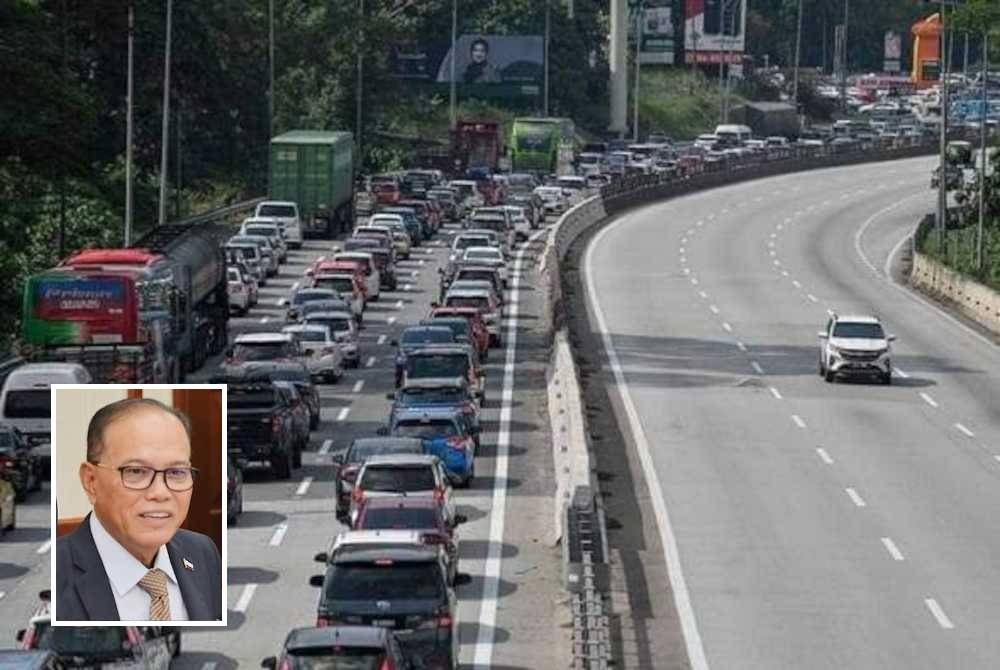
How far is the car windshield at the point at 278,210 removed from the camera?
10319 cm

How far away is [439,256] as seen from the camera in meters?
104

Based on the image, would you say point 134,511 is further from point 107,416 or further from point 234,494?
point 234,494

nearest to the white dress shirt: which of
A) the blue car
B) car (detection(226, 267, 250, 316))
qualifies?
the blue car

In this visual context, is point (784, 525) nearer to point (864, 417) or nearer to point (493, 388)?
point (864, 417)

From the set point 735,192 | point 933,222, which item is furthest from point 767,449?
point 735,192

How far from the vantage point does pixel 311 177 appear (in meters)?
106

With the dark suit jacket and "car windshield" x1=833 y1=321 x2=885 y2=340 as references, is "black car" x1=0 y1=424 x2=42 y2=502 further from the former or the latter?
the dark suit jacket

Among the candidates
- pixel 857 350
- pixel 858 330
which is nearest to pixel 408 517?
pixel 857 350

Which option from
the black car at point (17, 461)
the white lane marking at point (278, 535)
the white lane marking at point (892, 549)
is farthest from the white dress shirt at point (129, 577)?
the black car at point (17, 461)

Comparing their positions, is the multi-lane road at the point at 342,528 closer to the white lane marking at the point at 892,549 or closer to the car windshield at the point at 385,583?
the car windshield at the point at 385,583

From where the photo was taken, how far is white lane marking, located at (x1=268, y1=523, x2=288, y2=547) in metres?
43.8

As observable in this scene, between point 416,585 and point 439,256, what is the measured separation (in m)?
72.0

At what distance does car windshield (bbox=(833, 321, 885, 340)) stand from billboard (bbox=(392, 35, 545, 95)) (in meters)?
104

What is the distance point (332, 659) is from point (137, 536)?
10483 mm
